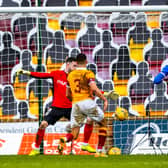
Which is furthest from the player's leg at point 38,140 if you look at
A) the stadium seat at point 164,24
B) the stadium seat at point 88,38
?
the stadium seat at point 164,24

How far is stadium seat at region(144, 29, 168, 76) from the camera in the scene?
1299cm

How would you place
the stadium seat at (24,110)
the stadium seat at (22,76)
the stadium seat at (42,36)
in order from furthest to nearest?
1. the stadium seat at (22,76)
2. the stadium seat at (42,36)
3. the stadium seat at (24,110)

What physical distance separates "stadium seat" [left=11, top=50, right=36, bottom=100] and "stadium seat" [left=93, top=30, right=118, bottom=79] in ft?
3.87

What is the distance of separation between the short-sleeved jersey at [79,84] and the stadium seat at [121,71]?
3160 millimetres

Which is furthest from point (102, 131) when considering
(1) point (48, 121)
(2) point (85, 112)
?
(1) point (48, 121)

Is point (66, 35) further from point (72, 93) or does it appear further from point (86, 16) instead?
point (72, 93)

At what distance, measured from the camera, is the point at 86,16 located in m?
11.9

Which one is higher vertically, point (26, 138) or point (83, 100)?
point (83, 100)

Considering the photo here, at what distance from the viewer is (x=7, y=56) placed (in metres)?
13.5

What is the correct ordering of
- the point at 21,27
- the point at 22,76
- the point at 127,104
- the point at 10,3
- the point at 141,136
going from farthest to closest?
the point at 10,3 → the point at 21,27 → the point at 22,76 → the point at 127,104 → the point at 141,136

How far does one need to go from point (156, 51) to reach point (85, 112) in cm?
433

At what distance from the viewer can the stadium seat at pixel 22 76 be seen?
13203 mm

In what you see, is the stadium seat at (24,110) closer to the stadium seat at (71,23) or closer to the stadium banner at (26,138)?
the stadium banner at (26,138)

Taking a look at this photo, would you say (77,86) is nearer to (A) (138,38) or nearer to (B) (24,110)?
(B) (24,110)
